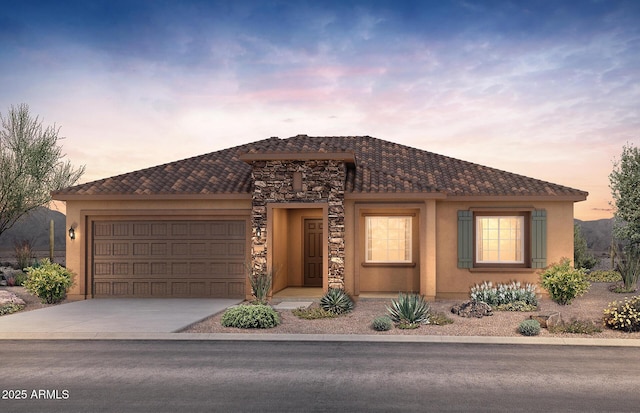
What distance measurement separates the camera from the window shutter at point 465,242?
18250 mm

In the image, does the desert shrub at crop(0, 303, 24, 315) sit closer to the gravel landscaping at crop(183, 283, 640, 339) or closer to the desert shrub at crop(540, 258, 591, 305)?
the gravel landscaping at crop(183, 283, 640, 339)

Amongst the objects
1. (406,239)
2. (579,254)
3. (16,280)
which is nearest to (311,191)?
(406,239)

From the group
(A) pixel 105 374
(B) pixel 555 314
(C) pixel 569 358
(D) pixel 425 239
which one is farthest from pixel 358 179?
(A) pixel 105 374

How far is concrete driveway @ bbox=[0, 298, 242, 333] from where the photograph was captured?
1273 centimetres

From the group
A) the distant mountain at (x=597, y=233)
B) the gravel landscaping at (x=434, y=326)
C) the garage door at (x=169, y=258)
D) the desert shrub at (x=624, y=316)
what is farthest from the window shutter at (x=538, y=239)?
the distant mountain at (x=597, y=233)

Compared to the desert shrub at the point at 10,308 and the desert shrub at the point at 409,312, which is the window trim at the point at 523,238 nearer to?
the desert shrub at the point at 409,312

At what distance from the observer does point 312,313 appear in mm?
14508

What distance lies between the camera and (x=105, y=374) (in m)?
8.79

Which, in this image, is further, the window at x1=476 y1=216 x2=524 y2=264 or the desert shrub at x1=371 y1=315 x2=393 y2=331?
the window at x1=476 y1=216 x2=524 y2=264

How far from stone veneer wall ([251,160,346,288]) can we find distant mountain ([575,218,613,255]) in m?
60.9

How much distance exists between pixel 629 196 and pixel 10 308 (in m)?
22.3

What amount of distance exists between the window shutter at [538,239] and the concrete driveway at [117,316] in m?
9.15

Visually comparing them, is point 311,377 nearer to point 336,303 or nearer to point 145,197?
point 336,303

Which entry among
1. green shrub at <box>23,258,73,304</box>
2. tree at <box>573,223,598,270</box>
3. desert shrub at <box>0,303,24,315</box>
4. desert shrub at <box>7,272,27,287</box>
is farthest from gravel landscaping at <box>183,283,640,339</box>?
desert shrub at <box>7,272,27,287</box>
